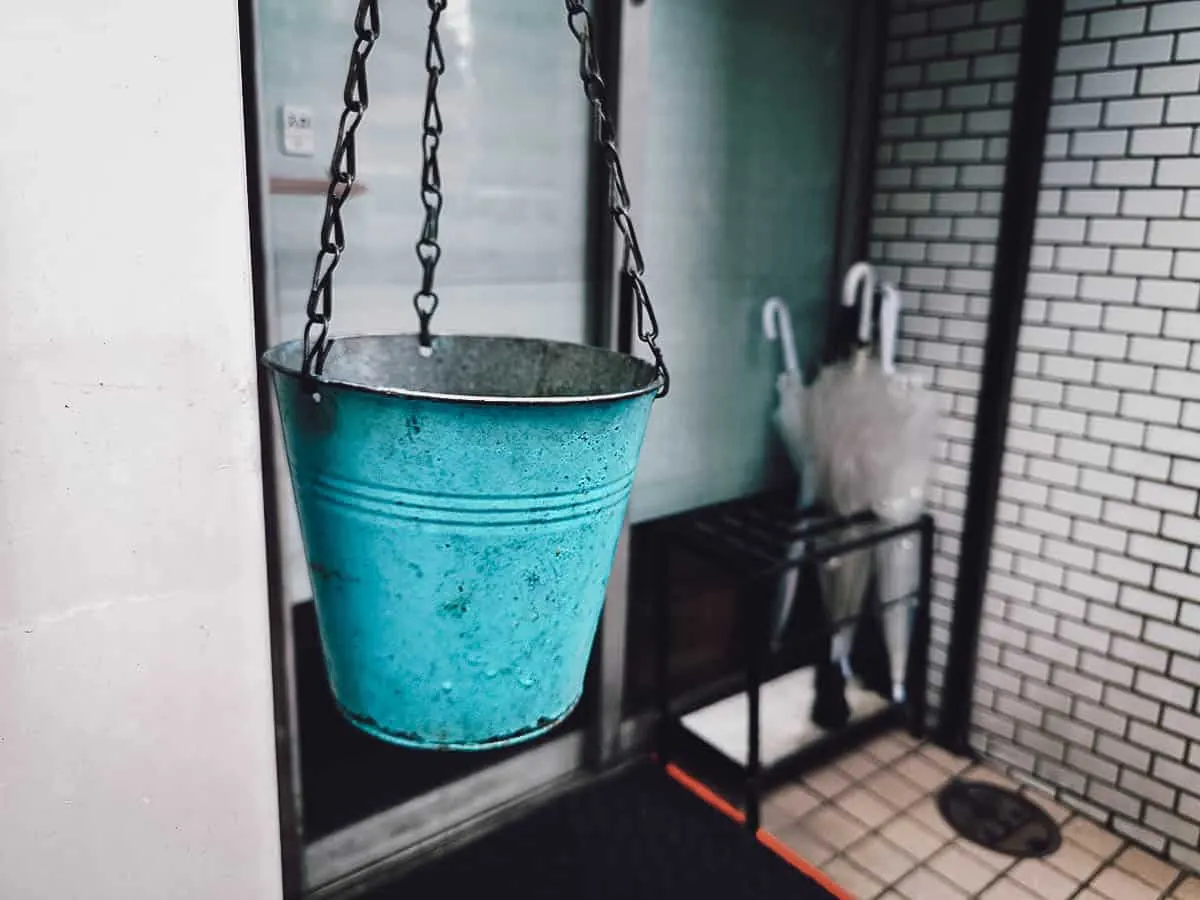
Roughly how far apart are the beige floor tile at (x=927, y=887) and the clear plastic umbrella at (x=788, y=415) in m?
0.76

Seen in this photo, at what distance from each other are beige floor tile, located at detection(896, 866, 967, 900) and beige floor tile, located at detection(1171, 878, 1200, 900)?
56 centimetres

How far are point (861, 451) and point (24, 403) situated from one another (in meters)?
2.31

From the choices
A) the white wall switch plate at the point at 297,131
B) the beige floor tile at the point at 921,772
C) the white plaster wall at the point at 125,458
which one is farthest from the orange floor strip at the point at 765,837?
the white wall switch plate at the point at 297,131

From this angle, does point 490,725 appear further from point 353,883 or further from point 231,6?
point 353,883

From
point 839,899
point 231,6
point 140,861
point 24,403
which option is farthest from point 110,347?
point 839,899

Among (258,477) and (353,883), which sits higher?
(258,477)

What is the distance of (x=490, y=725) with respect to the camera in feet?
3.82

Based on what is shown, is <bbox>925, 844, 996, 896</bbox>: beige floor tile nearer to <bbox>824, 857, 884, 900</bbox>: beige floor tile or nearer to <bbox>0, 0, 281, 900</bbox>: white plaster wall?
<bbox>824, 857, 884, 900</bbox>: beige floor tile

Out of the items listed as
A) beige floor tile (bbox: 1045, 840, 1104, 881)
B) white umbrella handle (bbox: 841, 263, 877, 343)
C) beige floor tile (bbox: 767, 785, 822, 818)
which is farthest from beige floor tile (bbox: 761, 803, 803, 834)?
white umbrella handle (bbox: 841, 263, 877, 343)

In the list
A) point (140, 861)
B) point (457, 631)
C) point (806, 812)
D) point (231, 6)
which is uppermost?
point (231, 6)

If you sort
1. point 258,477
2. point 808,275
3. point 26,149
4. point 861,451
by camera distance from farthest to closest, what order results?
point 808,275 → point 861,451 → point 258,477 → point 26,149

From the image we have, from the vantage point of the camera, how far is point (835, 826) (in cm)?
264

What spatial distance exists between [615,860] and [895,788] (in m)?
0.92

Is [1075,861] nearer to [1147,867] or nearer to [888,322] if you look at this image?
[1147,867]
